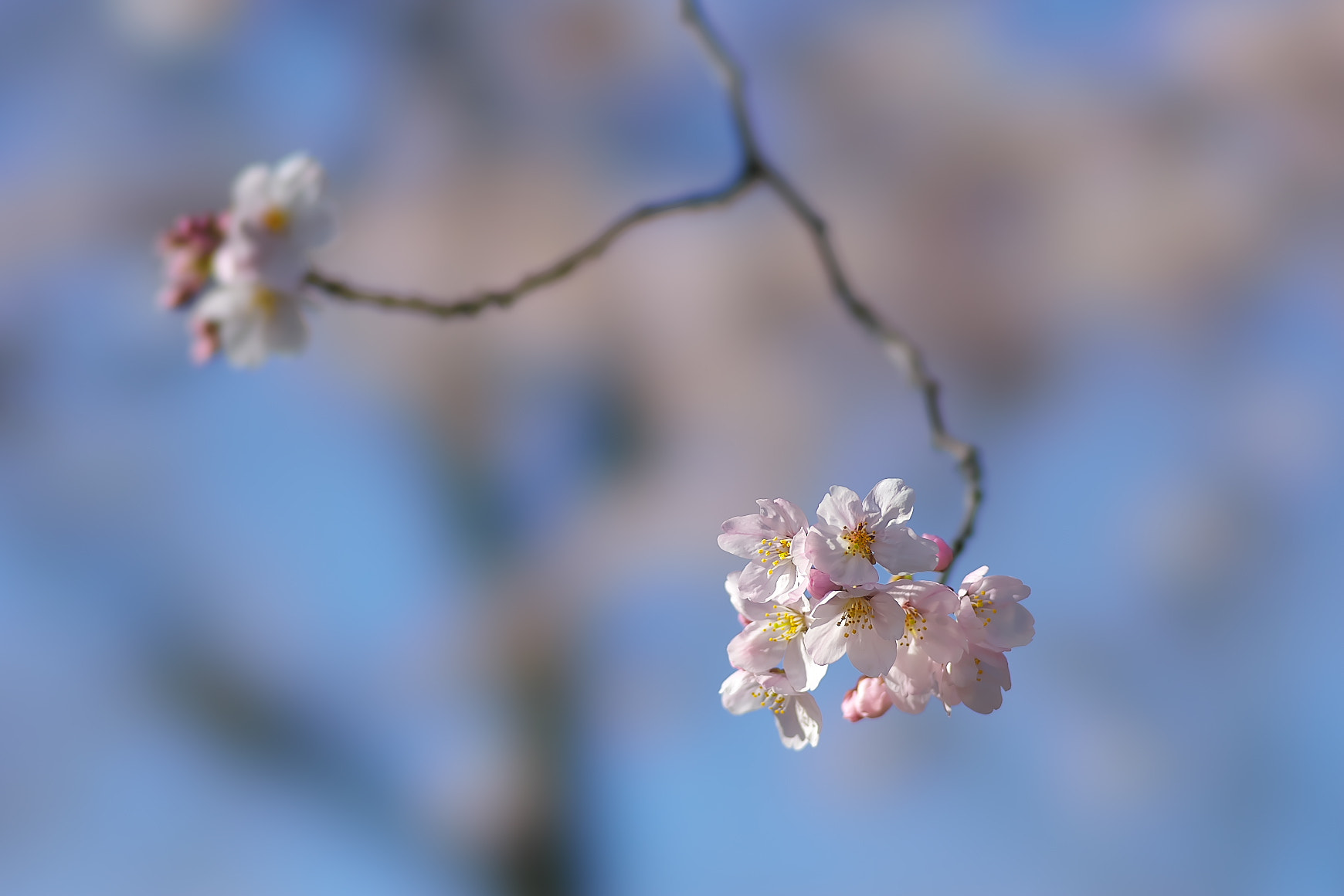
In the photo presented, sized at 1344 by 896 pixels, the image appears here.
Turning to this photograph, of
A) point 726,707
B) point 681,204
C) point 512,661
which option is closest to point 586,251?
point 681,204

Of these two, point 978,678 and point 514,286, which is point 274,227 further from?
point 978,678

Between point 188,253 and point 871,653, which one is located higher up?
point 188,253

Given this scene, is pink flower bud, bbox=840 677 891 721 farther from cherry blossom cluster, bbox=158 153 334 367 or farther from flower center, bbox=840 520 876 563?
cherry blossom cluster, bbox=158 153 334 367

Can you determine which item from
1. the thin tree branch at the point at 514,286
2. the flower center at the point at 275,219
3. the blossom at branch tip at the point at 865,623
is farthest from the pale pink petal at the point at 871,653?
the flower center at the point at 275,219

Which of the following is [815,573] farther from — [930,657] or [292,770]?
[292,770]

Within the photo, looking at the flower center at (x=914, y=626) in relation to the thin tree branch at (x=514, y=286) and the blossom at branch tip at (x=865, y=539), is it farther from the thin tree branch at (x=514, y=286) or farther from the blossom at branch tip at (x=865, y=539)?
the thin tree branch at (x=514, y=286)

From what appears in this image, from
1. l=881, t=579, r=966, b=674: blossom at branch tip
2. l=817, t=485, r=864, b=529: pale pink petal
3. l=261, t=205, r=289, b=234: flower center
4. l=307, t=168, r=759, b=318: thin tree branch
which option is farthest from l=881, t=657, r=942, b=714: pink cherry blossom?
l=261, t=205, r=289, b=234: flower center

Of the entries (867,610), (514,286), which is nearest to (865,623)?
(867,610)
